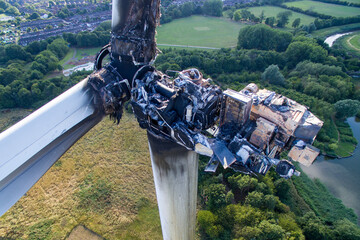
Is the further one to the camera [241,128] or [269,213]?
[269,213]

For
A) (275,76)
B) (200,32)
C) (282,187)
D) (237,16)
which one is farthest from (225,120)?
(237,16)

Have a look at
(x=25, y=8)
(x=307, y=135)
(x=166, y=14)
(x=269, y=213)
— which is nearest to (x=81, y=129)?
(x=307, y=135)

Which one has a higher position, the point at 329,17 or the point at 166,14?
the point at 329,17

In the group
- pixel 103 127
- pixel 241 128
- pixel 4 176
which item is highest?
pixel 241 128

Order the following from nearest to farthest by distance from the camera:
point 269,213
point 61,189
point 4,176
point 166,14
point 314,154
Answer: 1. point 4,176
2. point 314,154
3. point 269,213
4. point 61,189
5. point 166,14

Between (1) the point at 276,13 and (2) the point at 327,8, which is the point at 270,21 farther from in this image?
(2) the point at 327,8

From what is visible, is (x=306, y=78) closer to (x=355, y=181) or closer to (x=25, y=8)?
(x=355, y=181)

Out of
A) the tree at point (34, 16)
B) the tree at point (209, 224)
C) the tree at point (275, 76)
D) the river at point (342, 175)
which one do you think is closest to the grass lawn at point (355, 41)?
the tree at point (275, 76)

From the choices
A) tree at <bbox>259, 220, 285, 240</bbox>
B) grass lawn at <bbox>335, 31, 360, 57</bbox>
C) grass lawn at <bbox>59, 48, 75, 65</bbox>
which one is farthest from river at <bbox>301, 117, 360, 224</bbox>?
grass lawn at <bbox>59, 48, 75, 65</bbox>
